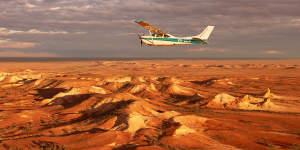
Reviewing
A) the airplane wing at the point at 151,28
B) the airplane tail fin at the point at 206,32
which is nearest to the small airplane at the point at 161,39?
the airplane wing at the point at 151,28

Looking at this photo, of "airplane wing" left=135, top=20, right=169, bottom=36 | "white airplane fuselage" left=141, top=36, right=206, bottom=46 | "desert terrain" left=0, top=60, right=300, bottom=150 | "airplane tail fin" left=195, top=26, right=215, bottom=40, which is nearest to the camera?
"desert terrain" left=0, top=60, right=300, bottom=150

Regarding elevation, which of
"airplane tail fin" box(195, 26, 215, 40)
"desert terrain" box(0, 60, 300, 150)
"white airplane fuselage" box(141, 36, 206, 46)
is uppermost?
"airplane tail fin" box(195, 26, 215, 40)

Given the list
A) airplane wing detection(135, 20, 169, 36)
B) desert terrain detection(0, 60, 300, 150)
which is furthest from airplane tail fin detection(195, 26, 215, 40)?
desert terrain detection(0, 60, 300, 150)

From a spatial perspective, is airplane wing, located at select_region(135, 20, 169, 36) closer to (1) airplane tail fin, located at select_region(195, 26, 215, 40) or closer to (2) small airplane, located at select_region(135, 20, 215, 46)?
(2) small airplane, located at select_region(135, 20, 215, 46)

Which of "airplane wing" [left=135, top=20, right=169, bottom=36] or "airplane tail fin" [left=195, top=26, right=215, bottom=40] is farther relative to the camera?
"airplane tail fin" [left=195, top=26, right=215, bottom=40]

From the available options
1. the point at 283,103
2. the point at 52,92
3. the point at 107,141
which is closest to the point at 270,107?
the point at 283,103

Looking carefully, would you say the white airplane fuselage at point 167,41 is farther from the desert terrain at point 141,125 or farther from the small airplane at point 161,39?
the desert terrain at point 141,125

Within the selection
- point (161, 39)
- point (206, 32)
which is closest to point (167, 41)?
point (161, 39)

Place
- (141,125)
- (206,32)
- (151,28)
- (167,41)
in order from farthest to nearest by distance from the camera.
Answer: (206,32), (167,41), (151,28), (141,125)

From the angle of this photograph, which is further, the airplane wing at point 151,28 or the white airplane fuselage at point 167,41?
the white airplane fuselage at point 167,41

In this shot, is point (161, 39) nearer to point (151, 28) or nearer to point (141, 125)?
point (151, 28)

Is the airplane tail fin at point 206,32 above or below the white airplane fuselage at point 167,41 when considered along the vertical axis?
above
